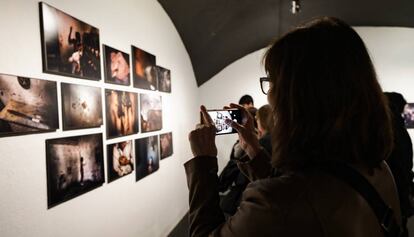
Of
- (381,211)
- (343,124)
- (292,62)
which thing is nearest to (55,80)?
(292,62)

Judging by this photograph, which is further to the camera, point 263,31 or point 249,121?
point 263,31

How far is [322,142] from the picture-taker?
2.24ft

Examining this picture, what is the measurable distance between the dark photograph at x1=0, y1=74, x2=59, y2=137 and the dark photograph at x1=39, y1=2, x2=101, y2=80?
13 cm

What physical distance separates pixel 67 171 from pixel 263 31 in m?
3.79

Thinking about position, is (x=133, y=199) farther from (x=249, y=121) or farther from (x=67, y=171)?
(x=249, y=121)

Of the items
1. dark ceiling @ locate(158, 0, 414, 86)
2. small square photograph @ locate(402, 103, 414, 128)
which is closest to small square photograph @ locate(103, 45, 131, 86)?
dark ceiling @ locate(158, 0, 414, 86)

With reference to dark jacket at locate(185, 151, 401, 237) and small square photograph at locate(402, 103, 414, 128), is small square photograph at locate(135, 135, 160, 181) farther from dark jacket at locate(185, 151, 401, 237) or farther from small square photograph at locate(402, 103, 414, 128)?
small square photograph at locate(402, 103, 414, 128)

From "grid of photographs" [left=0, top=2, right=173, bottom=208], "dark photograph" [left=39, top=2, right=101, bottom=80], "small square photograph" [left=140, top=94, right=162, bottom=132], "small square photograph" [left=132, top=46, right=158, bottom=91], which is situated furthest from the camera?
"small square photograph" [left=140, top=94, right=162, bottom=132]

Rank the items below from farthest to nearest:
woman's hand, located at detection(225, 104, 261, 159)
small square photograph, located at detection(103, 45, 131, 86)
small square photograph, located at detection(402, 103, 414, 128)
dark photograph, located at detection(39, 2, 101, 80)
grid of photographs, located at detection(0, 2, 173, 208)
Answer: small square photograph, located at detection(402, 103, 414, 128)
small square photograph, located at detection(103, 45, 131, 86)
dark photograph, located at detection(39, 2, 101, 80)
grid of photographs, located at detection(0, 2, 173, 208)
woman's hand, located at detection(225, 104, 261, 159)

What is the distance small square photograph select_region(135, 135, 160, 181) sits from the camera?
2678 millimetres

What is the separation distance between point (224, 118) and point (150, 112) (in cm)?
153

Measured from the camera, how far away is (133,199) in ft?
8.57

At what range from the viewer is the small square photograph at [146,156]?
2678mm

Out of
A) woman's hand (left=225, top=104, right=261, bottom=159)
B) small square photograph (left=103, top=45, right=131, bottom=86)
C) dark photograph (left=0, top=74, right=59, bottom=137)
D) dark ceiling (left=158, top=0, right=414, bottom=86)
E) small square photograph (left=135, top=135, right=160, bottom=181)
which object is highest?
dark ceiling (left=158, top=0, right=414, bottom=86)
